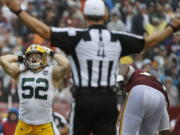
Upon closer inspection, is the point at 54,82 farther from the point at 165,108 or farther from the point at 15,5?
the point at 15,5

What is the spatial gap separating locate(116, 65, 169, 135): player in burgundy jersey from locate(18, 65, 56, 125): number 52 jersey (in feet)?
3.57

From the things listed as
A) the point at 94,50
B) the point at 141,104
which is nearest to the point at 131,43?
the point at 94,50

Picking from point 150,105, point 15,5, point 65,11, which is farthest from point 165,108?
point 65,11

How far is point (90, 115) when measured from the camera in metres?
8.19

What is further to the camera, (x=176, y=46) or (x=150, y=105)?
(x=176, y=46)

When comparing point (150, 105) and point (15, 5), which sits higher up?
point (15, 5)

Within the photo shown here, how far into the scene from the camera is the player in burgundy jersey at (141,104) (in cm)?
951

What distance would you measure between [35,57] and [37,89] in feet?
1.42

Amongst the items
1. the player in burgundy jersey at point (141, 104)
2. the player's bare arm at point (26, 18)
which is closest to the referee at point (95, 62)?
the player's bare arm at point (26, 18)

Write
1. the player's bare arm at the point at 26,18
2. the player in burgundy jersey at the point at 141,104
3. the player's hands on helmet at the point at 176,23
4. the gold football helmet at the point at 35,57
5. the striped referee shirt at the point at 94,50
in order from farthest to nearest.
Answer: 1. the gold football helmet at the point at 35,57
2. the player in burgundy jersey at the point at 141,104
3. the striped referee shirt at the point at 94,50
4. the player's hands on helmet at the point at 176,23
5. the player's bare arm at the point at 26,18

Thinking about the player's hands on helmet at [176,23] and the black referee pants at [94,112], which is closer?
the player's hands on helmet at [176,23]

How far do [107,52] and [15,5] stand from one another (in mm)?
1137

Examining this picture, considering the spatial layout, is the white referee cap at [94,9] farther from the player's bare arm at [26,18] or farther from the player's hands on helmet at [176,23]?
the player's hands on helmet at [176,23]

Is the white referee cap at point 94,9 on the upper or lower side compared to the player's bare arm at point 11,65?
upper
